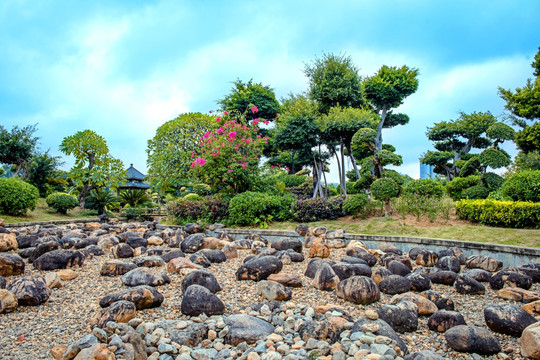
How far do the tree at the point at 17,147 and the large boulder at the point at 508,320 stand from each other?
19.0m

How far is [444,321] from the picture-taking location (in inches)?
107

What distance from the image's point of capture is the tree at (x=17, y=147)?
15594mm

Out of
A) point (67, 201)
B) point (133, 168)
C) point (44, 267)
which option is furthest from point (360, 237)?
point (133, 168)

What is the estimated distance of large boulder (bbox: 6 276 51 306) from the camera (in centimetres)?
301

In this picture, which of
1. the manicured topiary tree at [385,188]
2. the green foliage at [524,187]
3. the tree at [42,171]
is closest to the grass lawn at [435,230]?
the manicured topiary tree at [385,188]

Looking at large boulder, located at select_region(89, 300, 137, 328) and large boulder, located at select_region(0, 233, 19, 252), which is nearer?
large boulder, located at select_region(89, 300, 137, 328)

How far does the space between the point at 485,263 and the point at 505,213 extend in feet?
7.82

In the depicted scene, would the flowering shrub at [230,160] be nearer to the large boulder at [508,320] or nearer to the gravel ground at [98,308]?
the gravel ground at [98,308]

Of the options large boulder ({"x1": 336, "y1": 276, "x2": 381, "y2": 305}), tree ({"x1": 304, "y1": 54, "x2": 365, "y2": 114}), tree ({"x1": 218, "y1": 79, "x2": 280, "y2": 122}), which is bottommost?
large boulder ({"x1": 336, "y1": 276, "x2": 381, "y2": 305})

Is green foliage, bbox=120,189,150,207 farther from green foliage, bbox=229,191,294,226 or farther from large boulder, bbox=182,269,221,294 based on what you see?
large boulder, bbox=182,269,221,294

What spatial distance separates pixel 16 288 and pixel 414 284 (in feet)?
12.9

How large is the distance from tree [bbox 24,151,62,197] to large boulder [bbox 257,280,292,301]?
58.1 feet

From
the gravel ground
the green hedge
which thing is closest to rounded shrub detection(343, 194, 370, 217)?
the green hedge

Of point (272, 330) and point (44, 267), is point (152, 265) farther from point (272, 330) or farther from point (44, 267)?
point (272, 330)
